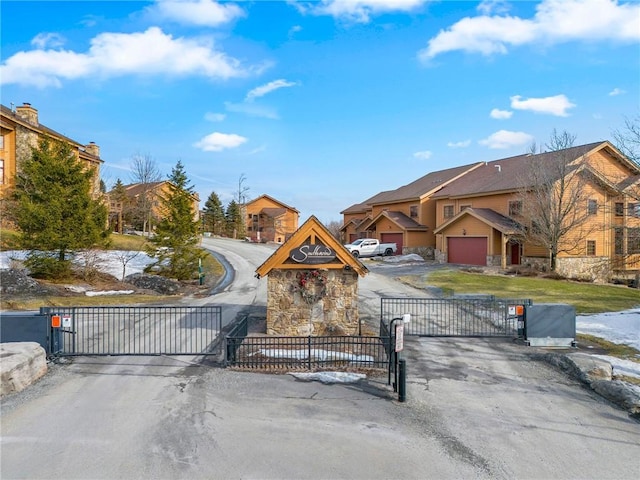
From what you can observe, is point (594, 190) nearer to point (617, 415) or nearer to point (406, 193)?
point (406, 193)

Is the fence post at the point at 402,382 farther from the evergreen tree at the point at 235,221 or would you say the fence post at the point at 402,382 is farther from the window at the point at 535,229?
the evergreen tree at the point at 235,221

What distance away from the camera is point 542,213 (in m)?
29.5

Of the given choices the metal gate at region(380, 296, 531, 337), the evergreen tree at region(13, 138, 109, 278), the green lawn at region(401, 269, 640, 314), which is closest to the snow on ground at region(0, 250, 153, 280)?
the evergreen tree at region(13, 138, 109, 278)

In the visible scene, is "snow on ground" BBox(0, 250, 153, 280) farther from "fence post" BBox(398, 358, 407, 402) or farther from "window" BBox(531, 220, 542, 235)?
"window" BBox(531, 220, 542, 235)

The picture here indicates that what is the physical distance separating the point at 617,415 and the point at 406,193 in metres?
40.1

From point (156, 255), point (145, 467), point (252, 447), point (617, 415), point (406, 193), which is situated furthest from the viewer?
point (406, 193)

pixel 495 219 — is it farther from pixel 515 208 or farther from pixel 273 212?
pixel 273 212

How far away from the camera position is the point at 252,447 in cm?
671

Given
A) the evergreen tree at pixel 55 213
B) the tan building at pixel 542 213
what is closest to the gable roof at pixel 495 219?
the tan building at pixel 542 213

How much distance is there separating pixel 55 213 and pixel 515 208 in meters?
31.4

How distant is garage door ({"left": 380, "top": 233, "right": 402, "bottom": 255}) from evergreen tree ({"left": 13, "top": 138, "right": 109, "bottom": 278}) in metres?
28.4

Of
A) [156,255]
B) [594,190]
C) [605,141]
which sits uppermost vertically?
[605,141]

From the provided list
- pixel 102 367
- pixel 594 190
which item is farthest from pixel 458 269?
pixel 102 367

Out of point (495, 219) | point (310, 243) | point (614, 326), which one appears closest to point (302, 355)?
point (310, 243)
